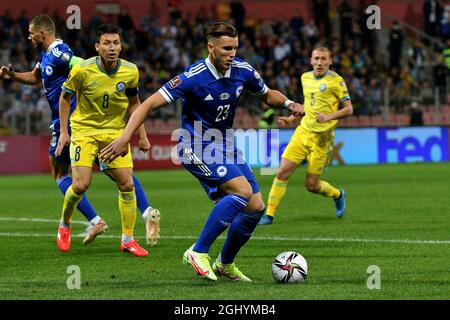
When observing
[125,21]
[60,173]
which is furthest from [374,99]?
Answer: [60,173]

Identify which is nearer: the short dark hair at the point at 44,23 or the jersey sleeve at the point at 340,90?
the short dark hair at the point at 44,23

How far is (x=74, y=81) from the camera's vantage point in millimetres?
10664

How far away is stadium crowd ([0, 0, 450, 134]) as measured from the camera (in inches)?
1094

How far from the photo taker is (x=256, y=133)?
27.8 m

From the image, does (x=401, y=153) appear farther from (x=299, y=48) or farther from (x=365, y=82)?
(x=299, y=48)

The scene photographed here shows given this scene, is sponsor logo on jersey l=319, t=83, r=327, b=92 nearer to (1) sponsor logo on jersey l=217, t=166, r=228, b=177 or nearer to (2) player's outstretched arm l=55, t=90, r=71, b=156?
(2) player's outstretched arm l=55, t=90, r=71, b=156

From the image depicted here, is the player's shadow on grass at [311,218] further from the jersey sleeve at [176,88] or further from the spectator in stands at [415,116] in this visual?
the spectator in stands at [415,116]

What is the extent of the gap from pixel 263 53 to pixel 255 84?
23050 mm

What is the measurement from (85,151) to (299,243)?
2.60 metres

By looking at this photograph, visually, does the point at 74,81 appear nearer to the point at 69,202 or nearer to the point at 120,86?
the point at 120,86

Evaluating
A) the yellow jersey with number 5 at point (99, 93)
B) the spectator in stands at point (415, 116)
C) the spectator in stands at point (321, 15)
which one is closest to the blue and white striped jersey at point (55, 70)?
the yellow jersey with number 5 at point (99, 93)

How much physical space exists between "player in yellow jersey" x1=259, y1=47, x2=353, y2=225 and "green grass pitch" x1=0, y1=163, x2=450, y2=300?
0.56m

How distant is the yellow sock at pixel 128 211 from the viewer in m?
10.9
